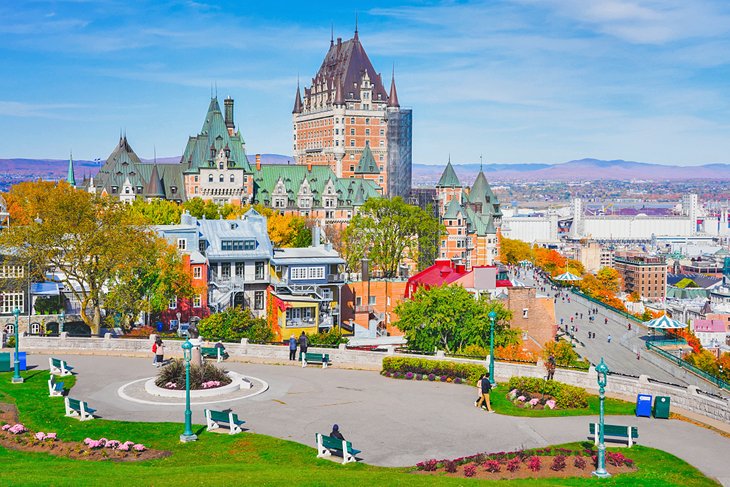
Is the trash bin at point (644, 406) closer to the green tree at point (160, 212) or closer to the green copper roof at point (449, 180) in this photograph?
the green tree at point (160, 212)

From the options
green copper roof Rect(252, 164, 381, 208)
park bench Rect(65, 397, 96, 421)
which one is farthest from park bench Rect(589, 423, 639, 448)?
green copper roof Rect(252, 164, 381, 208)

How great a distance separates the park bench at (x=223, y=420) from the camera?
30531 millimetres

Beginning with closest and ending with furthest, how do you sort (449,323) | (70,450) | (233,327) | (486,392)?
(70,450) < (486,392) < (233,327) < (449,323)

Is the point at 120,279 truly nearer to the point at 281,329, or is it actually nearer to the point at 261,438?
the point at 281,329

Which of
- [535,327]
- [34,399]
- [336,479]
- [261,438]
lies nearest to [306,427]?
[261,438]

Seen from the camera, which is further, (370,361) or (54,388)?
(370,361)

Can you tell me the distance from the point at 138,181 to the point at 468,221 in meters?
48.4

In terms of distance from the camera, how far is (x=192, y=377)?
36.5 meters

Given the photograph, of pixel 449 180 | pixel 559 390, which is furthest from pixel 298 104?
pixel 559 390

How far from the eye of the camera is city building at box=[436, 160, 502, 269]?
5226 inches

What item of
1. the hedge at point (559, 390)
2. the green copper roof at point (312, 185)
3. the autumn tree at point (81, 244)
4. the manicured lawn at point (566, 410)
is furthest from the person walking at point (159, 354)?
the green copper roof at point (312, 185)

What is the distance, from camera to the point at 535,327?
228 ft

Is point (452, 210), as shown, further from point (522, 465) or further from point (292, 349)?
point (522, 465)

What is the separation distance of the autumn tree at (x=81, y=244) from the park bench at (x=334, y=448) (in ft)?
87.0
